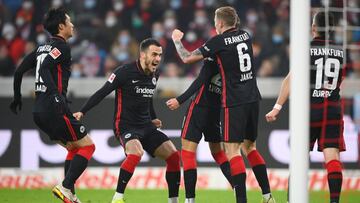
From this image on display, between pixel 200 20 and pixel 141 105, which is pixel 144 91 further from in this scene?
pixel 200 20

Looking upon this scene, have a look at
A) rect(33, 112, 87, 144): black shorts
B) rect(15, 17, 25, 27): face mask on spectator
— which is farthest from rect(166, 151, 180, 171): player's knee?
rect(15, 17, 25, 27): face mask on spectator

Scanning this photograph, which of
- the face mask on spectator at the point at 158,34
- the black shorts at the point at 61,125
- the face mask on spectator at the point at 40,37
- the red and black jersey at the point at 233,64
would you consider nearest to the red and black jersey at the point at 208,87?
the red and black jersey at the point at 233,64

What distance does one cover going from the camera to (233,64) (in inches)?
318

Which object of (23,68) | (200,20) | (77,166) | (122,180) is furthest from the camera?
(200,20)

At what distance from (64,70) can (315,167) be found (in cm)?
495

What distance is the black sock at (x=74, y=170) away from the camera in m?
8.28

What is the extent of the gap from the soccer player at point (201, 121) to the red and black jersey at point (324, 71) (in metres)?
1.00

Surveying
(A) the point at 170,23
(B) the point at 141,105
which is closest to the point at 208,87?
(B) the point at 141,105

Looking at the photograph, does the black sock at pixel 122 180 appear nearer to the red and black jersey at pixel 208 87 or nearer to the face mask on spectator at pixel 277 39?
the red and black jersey at pixel 208 87

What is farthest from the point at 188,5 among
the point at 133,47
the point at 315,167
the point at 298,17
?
the point at 298,17

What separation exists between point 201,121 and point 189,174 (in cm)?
56

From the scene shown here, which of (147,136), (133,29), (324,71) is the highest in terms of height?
(133,29)

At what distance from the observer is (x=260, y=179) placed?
8.51m

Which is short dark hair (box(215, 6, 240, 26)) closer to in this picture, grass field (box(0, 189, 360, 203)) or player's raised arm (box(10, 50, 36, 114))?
player's raised arm (box(10, 50, 36, 114))
